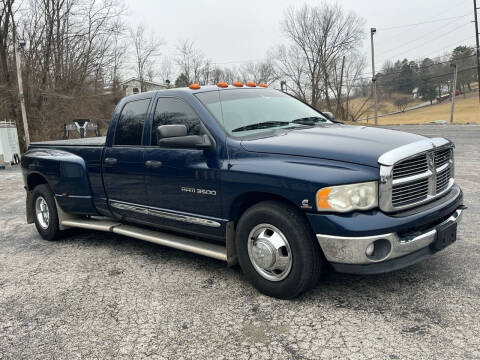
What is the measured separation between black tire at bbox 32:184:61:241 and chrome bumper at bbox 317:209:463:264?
4023 mm

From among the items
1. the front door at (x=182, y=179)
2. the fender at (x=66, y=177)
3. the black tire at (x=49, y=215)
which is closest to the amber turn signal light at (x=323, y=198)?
the front door at (x=182, y=179)

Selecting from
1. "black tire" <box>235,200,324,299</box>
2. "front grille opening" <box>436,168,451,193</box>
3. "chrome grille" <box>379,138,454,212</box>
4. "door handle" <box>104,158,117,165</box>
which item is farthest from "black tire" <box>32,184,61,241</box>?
"front grille opening" <box>436,168,451,193</box>

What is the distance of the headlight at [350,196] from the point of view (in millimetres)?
3023

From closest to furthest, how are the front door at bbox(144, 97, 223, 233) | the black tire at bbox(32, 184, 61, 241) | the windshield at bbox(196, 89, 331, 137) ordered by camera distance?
the front door at bbox(144, 97, 223, 233) < the windshield at bbox(196, 89, 331, 137) < the black tire at bbox(32, 184, 61, 241)

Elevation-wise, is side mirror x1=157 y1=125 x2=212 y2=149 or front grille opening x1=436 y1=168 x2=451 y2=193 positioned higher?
side mirror x1=157 y1=125 x2=212 y2=149

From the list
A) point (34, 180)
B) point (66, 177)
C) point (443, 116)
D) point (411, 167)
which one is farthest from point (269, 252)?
point (443, 116)

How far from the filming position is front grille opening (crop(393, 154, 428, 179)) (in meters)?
3.11

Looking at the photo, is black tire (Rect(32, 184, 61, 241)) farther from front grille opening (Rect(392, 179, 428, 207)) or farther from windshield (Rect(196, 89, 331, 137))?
front grille opening (Rect(392, 179, 428, 207))

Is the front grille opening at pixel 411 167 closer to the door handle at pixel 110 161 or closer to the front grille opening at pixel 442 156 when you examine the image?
the front grille opening at pixel 442 156

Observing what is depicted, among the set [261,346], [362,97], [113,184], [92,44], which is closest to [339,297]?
[261,346]

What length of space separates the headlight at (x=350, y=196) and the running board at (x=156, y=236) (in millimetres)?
1163

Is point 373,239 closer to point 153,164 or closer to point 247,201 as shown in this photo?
point 247,201

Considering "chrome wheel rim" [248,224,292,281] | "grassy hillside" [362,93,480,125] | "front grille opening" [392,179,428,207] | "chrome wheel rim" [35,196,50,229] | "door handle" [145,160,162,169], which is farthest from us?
"grassy hillside" [362,93,480,125]

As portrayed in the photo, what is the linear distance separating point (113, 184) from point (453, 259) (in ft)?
12.0
